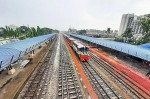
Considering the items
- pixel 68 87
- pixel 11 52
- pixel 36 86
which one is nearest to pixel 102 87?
pixel 68 87

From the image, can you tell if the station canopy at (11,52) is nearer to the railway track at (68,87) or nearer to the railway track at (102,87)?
the railway track at (68,87)

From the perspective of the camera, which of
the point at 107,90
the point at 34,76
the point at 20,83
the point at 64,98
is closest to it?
the point at 64,98

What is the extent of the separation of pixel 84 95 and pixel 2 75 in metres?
12.5

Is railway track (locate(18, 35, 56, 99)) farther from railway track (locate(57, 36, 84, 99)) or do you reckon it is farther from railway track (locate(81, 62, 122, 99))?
railway track (locate(81, 62, 122, 99))

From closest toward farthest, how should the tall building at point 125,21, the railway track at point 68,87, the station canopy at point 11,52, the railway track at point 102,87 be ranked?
the railway track at point 68,87
the railway track at point 102,87
the station canopy at point 11,52
the tall building at point 125,21

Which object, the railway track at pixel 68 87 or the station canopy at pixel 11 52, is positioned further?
the station canopy at pixel 11 52

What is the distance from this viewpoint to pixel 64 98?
41.8 feet

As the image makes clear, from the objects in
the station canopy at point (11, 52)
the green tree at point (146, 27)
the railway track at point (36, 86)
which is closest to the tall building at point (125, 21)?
the green tree at point (146, 27)

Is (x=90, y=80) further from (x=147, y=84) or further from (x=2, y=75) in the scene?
(x=2, y=75)

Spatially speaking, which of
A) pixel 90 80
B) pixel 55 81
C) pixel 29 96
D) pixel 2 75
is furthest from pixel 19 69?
pixel 90 80

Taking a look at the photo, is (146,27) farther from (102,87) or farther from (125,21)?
(125,21)

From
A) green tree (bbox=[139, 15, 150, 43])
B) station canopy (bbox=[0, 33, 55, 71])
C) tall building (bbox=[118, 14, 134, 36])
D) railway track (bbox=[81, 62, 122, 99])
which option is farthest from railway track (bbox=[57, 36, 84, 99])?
tall building (bbox=[118, 14, 134, 36])

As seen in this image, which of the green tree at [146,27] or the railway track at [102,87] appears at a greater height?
the green tree at [146,27]

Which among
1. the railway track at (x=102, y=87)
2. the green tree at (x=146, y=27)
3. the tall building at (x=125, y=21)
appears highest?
the tall building at (x=125, y=21)
